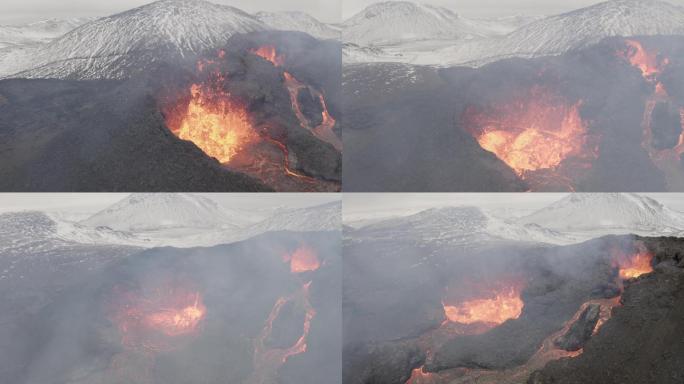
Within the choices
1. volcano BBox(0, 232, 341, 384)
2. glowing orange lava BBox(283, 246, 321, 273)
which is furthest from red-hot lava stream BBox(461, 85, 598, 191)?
glowing orange lava BBox(283, 246, 321, 273)

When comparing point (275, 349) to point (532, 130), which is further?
point (275, 349)

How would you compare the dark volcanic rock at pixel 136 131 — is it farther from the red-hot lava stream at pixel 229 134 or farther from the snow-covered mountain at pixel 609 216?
the snow-covered mountain at pixel 609 216

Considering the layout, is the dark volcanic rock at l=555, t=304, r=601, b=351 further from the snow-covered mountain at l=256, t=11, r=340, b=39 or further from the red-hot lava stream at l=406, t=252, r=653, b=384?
the snow-covered mountain at l=256, t=11, r=340, b=39

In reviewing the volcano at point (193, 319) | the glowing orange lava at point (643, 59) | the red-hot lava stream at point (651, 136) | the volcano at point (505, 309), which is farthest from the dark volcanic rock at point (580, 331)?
the glowing orange lava at point (643, 59)

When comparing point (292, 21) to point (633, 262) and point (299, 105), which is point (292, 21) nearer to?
point (299, 105)

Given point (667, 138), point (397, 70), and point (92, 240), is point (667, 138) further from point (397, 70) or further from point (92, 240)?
point (92, 240)

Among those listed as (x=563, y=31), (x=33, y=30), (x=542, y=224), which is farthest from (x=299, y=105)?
(x=542, y=224)
